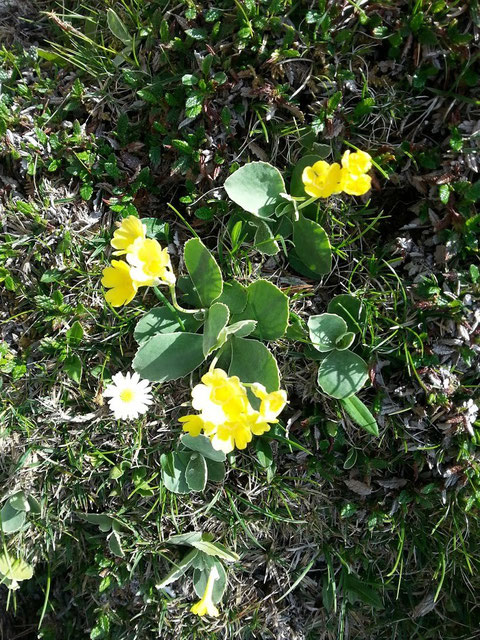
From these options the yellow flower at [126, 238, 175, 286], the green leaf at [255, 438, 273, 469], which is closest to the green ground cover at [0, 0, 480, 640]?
the green leaf at [255, 438, 273, 469]

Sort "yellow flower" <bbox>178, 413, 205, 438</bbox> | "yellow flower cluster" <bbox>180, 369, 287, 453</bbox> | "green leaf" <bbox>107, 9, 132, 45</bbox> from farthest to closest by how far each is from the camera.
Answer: "green leaf" <bbox>107, 9, 132, 45</bbox>
"yellow flower" <bbox>178, 413, 205, 438</bbox>
"yellow flower cluster" <bbox>180, 369, 287, 453</bbox>

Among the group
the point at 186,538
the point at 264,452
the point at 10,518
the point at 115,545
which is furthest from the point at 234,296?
the point at 10,518

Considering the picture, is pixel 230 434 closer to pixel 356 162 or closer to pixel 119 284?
pixel 119 284

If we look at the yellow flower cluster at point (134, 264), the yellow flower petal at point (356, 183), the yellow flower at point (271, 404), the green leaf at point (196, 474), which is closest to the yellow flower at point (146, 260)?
the yellow flower cluster at point (134, 264)

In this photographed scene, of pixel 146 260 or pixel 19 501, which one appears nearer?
pixel 146 260

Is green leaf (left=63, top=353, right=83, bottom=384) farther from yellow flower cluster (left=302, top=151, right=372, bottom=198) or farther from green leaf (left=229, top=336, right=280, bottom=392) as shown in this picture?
yellow flower cluster (left=302, top=151, right=372, bottom=198)

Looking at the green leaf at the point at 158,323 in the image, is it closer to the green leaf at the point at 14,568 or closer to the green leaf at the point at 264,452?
the green leaf at the point at 264,452
